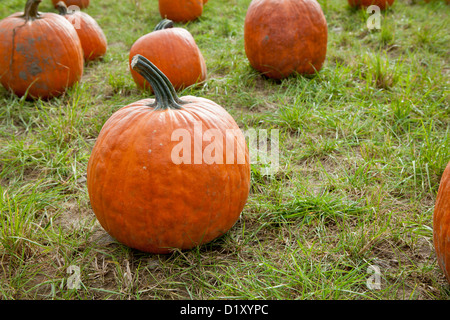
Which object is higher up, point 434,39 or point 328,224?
point 434,39

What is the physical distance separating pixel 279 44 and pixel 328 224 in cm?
192

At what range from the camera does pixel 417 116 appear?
124 inches

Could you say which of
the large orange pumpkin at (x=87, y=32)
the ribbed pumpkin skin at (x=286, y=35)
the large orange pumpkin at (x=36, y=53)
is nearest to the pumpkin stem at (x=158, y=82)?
the ribbed pumpkin skin at (x=286, y=35)

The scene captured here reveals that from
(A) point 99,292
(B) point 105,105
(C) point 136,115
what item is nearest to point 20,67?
(B) point 105,105

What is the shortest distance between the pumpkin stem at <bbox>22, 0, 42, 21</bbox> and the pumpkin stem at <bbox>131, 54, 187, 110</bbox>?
2.12 meters

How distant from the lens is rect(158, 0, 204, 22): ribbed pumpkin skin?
563cm

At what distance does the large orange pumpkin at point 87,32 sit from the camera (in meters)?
4.45

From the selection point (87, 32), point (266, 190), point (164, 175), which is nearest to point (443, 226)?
point (266, 190)

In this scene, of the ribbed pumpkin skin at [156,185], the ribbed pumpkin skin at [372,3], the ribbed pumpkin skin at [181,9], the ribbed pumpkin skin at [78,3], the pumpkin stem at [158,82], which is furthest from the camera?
the ribbed pumpkin skin at [78,3]

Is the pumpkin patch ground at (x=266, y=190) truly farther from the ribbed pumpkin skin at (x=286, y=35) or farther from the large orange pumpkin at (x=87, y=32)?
the large orange pumpkin at (x=87, y=32)

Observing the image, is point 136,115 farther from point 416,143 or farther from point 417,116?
point 417,116

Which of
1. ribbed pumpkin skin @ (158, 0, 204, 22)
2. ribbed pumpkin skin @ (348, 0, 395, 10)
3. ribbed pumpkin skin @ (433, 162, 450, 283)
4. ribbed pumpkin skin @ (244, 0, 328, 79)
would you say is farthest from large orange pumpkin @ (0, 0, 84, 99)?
ribbed pumpkin skin @ (348, 0, 395, 10)

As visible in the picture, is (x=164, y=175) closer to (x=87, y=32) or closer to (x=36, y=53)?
(x=36, y=53)

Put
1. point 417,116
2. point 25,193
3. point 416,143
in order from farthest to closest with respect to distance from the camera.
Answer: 1. point 417,116
2. point 416,143
3. point 25,193
